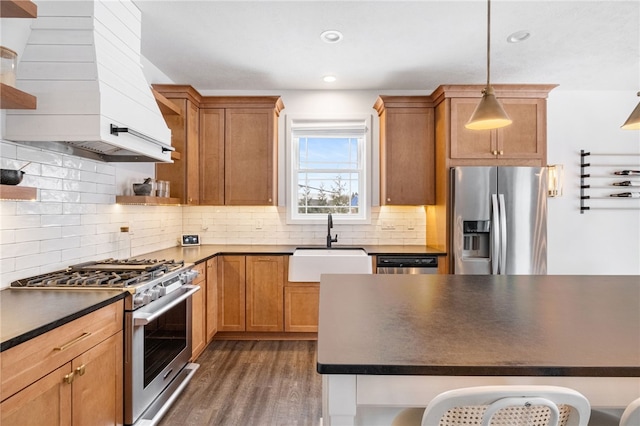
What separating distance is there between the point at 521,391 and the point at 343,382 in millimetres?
413

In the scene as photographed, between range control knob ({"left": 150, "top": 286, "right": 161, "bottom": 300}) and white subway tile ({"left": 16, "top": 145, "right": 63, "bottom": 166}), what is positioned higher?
white subway tile ({"left": 16, "top": 145, "right": 63, "bottom": 166})

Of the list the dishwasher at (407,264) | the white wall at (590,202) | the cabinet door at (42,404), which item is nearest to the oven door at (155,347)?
the cabinet door at (42,404)

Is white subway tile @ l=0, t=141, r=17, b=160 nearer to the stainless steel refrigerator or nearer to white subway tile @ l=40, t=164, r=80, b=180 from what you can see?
white subway tile @ l=40, t=164, r=80, b=180

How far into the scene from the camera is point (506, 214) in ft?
10.7

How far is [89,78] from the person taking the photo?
1867mm

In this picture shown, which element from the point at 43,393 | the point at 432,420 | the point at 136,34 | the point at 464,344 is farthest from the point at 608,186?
the point at 43,393

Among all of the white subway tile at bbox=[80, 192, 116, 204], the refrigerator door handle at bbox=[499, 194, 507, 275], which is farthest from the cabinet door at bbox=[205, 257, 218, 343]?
the refrigerator door handle at bbox=[499, 194, 507, 275]

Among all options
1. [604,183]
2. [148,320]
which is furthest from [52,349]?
[604,183]

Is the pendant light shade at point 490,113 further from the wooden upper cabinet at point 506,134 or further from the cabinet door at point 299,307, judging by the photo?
the cabinet door at point 299,307

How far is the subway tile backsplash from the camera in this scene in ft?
6.18

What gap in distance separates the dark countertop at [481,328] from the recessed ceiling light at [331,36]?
6.86 ft

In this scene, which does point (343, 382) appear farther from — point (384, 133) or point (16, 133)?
point (384, 133)

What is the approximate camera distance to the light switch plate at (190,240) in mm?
3882

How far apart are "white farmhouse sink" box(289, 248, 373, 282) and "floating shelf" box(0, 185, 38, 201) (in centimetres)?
222
